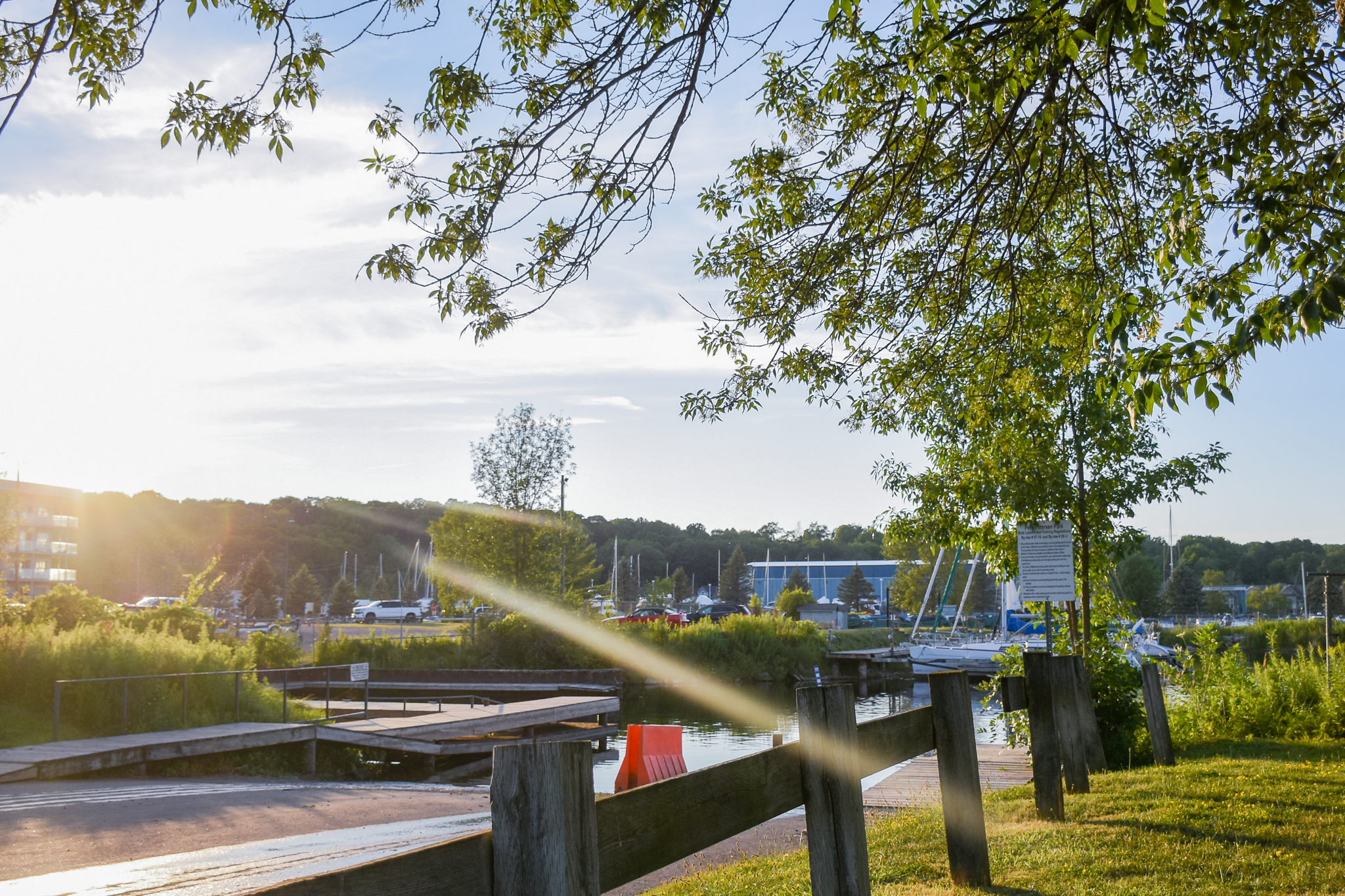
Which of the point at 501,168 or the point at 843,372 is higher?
the point at 501,168

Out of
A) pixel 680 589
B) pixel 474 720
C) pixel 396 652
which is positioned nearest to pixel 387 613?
pixel 680 589

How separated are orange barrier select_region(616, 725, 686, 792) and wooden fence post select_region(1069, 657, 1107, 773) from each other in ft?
13.9

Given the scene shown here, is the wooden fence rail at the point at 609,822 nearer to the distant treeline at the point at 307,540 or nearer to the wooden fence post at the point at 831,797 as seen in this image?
the wooden fence post at the point at 831,797

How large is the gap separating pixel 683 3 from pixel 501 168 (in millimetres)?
1535

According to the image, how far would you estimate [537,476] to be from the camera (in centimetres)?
→ 3738

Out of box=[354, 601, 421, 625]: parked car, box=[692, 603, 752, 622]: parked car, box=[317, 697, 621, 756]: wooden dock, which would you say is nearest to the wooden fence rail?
box=[317, 697, 621, 756]: wooden dock

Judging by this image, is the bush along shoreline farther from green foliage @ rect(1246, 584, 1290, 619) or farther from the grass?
green foliage @ rect(1246, 584, 1290, 619)

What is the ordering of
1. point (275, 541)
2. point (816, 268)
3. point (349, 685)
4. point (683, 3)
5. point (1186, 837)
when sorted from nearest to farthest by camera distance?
point (1186, 837)
point (683, 3)
point (816, 268)
point (349, 685)
point (275, 541)

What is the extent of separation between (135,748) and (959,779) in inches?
473

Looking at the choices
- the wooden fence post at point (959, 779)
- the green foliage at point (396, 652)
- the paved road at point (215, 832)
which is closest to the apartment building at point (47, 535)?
the green foliage at point (396, 652)

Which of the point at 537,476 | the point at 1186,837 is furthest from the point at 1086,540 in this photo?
Answer: the point at 537,476

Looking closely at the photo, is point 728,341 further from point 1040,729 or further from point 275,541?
point 275,541

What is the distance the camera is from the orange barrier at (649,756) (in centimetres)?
1122

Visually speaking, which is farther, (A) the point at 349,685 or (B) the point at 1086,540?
(A) the point at 349,685
